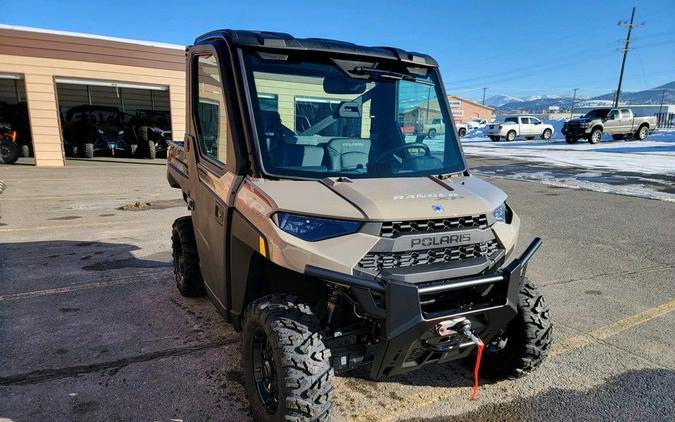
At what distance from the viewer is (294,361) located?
230cm

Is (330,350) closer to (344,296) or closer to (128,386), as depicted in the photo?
(344,296)

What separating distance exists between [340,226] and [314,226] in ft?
0.45

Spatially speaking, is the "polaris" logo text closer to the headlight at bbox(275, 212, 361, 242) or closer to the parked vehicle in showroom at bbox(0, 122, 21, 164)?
the headlight at bbox(275, 212, 361, 242)

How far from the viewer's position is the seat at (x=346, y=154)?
Result: 2.93 meters

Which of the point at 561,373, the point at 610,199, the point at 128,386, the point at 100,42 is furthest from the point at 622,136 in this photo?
the point at 128,386

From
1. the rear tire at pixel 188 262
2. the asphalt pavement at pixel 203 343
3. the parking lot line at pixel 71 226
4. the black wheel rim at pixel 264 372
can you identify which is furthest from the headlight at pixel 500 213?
the parking lot line at pixel 71 226

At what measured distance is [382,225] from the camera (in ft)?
7.85

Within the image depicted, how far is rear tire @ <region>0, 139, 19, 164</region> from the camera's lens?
16016mm

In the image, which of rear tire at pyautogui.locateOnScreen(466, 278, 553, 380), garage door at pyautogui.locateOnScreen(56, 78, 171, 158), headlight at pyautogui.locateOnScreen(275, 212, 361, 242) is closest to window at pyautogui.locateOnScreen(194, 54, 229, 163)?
headlight at pyautogui.locateOnScreen(275, 212, 361, 242)

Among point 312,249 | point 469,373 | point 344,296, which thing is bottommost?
point 469,373

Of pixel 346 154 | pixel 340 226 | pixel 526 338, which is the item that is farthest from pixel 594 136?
pixel 340 226

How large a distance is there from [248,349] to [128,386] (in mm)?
1028

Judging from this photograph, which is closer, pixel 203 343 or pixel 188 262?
pixel 203 343

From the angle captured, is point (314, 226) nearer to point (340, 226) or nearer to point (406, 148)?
point (340, 226)
